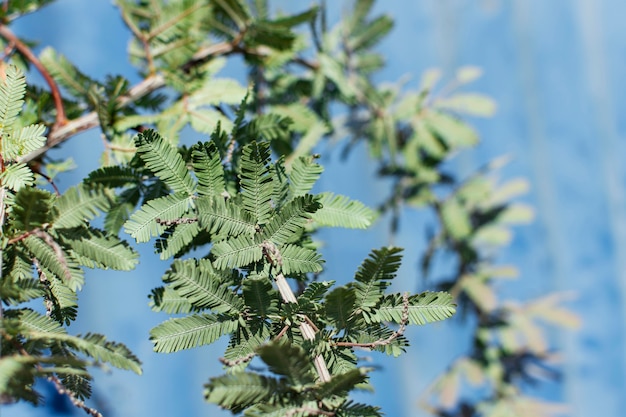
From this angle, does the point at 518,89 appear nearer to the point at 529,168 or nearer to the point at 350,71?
the point at 529,168

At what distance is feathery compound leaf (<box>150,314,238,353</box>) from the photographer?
354 millimetres

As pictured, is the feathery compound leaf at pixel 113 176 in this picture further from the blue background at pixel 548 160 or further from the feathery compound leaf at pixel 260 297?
the blue background at pixel 548 160

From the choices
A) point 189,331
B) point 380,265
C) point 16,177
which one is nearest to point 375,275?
point 380,265

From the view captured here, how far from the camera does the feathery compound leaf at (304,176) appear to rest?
407 mm

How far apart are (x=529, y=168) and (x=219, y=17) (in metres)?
0.92

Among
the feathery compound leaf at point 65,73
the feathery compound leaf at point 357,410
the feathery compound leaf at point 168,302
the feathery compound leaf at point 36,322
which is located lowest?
the feathery compound leaf at point 357,410

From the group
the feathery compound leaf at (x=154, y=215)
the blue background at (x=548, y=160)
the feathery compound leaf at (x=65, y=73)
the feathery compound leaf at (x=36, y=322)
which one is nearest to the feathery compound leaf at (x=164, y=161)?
the feathery compound leaf at (x=154, y=215)

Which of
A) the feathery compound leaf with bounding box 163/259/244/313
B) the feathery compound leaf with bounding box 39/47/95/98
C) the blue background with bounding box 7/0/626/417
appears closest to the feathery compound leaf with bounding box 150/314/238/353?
the feathery compound leaf with bounding box 163/259/244/313

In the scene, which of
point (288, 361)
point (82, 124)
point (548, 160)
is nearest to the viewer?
point (288, 361)

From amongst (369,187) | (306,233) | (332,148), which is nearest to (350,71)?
(332,148)

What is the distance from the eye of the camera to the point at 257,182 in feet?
1.25

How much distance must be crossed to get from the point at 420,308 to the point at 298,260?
83mm

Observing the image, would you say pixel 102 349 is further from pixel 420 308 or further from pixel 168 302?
pixel 420 308

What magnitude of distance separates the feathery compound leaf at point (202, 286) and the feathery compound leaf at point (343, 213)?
0.10 metres
